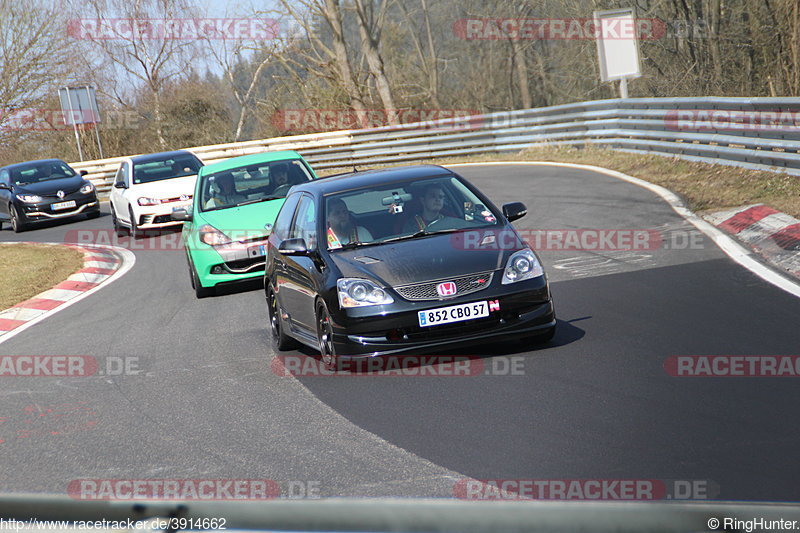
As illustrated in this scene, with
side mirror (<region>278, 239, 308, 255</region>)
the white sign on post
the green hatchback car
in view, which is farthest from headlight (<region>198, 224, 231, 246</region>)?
the white sign on post

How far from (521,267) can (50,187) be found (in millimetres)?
20597

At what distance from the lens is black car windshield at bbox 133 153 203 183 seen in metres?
20.9

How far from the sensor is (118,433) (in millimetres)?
6820

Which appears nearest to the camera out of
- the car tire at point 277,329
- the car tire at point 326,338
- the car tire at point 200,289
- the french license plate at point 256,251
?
the car tire at point 326,338

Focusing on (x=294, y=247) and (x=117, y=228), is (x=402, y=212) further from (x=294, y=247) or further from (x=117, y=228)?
(x=117, y=228)

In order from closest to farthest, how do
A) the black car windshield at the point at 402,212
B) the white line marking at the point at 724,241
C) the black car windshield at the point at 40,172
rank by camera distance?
the black car windshield at the point at 402,212 → the white line marking at the point at 724,241 → the black car windshield at the point at 40,172

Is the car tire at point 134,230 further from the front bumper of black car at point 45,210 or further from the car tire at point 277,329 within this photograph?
the car tire at point 277,329

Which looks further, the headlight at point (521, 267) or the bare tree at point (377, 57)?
the bare tree at point (377, 57)

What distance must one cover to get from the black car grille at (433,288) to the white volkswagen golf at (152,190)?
43.7 feet

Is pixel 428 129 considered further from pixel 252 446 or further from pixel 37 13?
pixel 252 446

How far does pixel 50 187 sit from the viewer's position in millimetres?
25797

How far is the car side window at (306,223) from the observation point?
28.0ft

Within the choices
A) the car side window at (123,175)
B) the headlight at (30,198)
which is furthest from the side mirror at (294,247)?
the headlight at (30,198)

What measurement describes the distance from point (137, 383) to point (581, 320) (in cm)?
373
